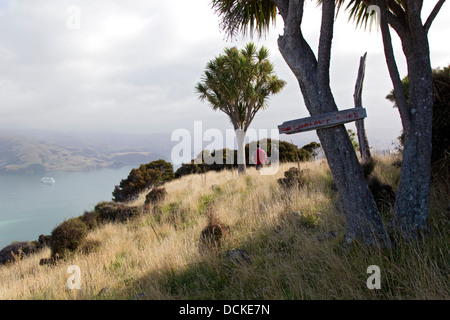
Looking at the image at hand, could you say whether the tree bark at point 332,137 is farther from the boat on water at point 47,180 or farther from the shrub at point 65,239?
the boat on water at point 47,180

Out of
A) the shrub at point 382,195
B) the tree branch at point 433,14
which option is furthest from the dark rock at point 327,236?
the tree branch at point 433,14

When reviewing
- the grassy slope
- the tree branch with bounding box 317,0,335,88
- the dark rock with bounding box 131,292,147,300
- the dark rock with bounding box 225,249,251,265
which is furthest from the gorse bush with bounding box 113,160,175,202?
the tree branch with bounding box 317,0,335,88

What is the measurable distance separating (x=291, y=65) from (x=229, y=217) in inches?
175

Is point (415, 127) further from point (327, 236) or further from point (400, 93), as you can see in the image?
point (327, 236)

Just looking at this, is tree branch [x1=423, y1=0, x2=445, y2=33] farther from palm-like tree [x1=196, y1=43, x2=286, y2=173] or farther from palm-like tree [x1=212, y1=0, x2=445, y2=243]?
palm-like tree [x1=196, y1=43, x2=286, y2=173]

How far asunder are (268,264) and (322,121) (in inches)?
88.7

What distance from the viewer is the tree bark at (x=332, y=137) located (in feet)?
12.1

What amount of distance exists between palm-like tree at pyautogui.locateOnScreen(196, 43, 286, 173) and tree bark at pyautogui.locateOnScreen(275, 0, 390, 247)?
11626 mm

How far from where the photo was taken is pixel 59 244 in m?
7.43

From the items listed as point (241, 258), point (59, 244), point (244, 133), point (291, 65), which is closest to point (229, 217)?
point (241, 258)

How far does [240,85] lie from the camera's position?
15969 mm

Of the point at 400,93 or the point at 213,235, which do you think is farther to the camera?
the point at 213,235

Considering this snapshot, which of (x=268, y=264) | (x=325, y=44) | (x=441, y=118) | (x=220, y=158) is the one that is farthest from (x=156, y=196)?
(x=220, y=158)

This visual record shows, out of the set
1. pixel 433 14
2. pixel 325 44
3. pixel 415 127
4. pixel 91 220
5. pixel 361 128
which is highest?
pixel 433 14
